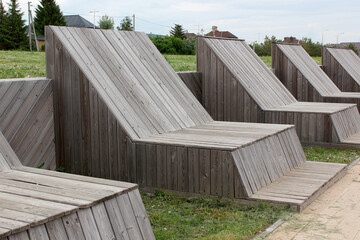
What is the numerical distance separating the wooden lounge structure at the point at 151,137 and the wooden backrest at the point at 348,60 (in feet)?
27.3

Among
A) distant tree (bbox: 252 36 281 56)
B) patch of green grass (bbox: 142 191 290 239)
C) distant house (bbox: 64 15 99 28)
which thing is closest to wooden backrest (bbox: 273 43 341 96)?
patch of green grass (bbox: 142 191 290 239)

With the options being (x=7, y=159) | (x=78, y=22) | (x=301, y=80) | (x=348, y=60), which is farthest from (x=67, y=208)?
(x=78, y=22)

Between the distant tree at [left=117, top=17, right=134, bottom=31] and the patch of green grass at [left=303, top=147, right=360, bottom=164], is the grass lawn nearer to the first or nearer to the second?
the patch of green grass at [left=303, top=147, right=360, bottom=164]

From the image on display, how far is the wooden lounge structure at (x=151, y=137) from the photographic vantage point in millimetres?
5867

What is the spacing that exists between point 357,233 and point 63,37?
14.2ft

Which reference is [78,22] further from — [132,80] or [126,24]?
[132,80]

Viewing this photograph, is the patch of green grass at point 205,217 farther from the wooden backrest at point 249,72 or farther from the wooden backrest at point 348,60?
the wooden backrest at point 348,60

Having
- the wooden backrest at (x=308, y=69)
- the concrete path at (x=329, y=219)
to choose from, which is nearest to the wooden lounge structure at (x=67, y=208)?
the concrete path at (x=329, y=219)

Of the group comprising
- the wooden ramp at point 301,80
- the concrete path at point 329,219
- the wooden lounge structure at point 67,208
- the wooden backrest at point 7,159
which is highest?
the wooden ramp at point 301,80

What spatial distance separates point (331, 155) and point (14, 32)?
139 feet

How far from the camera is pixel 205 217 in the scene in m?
5.34

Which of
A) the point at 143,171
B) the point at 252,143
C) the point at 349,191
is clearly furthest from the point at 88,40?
the point at 349,191

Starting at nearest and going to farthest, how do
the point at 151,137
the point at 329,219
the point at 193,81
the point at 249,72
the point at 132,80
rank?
the point at 329,219 → the point at 151,137 → the point at 132,80 → the point at 193,81 → the point at 249,72

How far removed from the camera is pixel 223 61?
968 centimetres
